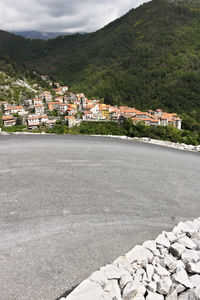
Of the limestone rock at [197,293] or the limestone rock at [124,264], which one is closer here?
the limestone rock at [197,293]

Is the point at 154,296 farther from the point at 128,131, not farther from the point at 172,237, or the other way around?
the point at 128,131

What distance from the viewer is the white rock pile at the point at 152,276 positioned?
7.14 ft

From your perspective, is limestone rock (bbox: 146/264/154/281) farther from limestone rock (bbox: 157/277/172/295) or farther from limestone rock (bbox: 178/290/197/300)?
limestone rock (bbox: 178/290/197/300)

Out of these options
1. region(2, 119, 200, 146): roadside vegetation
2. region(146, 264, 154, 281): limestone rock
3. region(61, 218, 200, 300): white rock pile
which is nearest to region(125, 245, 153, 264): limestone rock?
region(61, 218, 200, 300): white rock pile

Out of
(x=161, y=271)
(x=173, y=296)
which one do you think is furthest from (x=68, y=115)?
(x=173, y=296)

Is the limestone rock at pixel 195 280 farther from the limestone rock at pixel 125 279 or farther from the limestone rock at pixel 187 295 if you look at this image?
the limestone rock at pixel 125 279

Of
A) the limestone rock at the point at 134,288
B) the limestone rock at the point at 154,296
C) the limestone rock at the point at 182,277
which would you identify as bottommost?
the limestone rock at the point at 154,296

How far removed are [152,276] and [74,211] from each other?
239 centimetres

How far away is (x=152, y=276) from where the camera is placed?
8.01 ft

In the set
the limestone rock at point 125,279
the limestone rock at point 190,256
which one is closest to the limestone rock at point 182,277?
the limestone rock at point 190,256

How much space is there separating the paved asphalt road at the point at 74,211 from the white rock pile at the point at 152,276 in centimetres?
57

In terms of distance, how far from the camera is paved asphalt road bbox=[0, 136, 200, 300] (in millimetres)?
2988

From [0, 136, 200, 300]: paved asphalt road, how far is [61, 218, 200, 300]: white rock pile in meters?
0.57

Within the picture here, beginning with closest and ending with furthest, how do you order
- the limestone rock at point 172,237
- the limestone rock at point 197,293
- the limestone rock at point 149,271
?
1. the limestone rock at point 197,293
2. the limestone rock at point 149,271
3. the limestone rock at point 172,237
